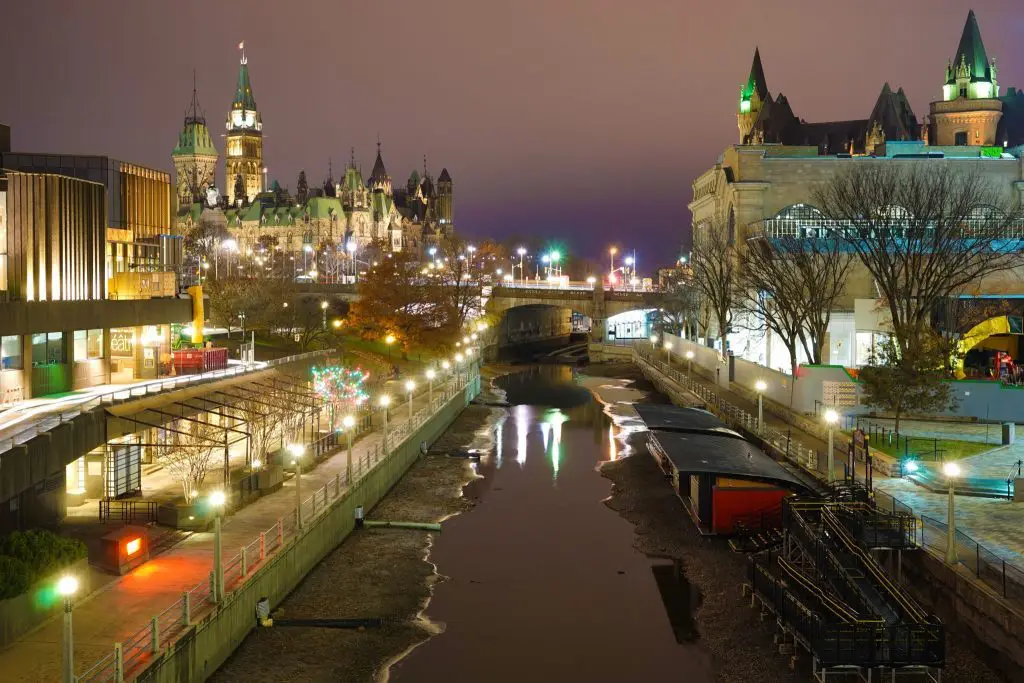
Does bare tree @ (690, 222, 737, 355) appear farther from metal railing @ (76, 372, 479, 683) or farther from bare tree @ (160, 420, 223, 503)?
bare tree @ (160, 420, 223, 503)

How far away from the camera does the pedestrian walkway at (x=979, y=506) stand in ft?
82.1

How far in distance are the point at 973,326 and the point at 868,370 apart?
19.5 meters

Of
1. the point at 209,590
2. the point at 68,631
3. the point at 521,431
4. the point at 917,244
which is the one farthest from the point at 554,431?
the point at 68,631

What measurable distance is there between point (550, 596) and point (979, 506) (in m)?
12.8

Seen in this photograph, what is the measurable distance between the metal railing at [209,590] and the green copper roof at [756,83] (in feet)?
434

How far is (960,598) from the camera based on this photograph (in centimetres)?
2239

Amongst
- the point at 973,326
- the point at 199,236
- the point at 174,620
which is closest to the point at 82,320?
the point at 174,620

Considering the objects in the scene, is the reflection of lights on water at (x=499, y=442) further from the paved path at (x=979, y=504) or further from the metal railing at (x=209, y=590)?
the paved path at (x=979, y=504)

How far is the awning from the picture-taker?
33.0 metres

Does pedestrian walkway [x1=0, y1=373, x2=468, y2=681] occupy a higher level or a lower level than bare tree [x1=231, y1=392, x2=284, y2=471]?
lower

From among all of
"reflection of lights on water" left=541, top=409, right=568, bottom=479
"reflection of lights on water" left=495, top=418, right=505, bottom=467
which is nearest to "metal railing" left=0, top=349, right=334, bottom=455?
"reflection of lights on water" left=495, top=418, right=505, bottom=467

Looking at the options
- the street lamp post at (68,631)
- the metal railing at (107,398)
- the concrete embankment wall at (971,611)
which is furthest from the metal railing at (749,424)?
the street lamp post at (68,631)

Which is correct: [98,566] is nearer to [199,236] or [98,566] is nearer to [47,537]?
[47,537]

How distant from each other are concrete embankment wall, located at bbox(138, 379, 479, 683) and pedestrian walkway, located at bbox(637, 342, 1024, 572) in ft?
55.0
